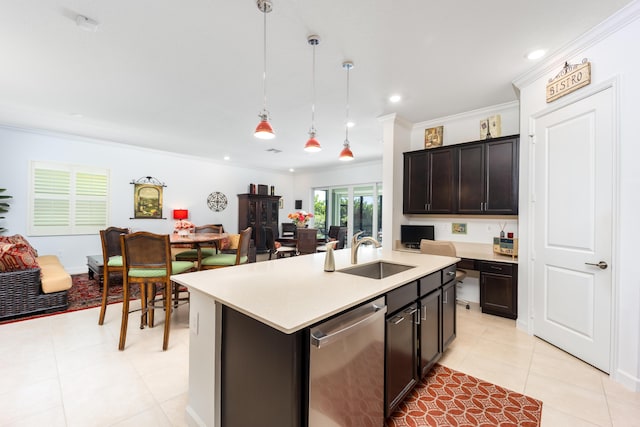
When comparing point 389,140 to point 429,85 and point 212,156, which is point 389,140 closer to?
point 429,85

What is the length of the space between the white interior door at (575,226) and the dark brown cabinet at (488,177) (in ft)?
1.66

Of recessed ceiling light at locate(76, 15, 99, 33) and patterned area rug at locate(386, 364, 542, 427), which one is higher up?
recessed ceiling light at locate(76, 15, 99, 33)

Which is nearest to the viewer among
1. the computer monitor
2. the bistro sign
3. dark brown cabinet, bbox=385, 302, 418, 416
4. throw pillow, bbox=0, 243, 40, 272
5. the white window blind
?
dark brown cabinet, bbox=385, 302, 418, 416

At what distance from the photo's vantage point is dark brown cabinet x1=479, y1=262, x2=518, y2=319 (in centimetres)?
323

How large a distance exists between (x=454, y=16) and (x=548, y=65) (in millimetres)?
1350

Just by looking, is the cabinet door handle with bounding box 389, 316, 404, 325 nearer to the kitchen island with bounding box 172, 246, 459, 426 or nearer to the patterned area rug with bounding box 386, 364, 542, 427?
the kitchen island with bounding box 172, 246, 459, 426

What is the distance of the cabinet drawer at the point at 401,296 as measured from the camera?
5.34ft

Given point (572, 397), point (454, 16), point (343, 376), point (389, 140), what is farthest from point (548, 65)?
point (343, 376)

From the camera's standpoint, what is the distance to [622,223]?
6.88 feet

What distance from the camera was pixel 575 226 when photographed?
2.48 metres

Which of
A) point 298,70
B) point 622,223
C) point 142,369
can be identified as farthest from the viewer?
point 298,70

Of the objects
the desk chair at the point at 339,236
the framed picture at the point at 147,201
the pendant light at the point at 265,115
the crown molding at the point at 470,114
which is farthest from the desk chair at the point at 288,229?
the pendant light at the point at 265,115

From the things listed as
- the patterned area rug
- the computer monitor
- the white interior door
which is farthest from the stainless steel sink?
the computer monitor

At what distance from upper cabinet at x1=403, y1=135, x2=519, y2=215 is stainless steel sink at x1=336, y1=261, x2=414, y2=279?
193 cm
